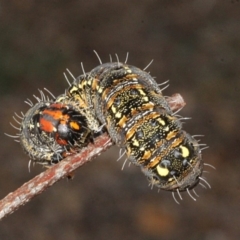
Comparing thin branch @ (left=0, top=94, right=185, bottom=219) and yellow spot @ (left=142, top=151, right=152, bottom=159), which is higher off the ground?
thin branch @ (left=0, top=94, right=185, bottom=219)

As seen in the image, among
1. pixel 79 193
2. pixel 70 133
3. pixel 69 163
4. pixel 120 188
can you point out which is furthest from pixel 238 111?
pixel 69 163

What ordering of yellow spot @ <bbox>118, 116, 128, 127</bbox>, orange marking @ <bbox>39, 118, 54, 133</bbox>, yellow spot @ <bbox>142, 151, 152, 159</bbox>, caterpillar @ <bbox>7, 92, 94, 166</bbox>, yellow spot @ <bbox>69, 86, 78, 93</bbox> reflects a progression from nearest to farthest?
yellow spot @ <bbox>142, 151, 152, 159</bbox> → yellow spot @ <bbox>118, 116, 128, 127</bbox> → caterpillar @ <bbox>7, 92, 94, 166</bbox> → orange marking @ <bbox>39, 118, 54, 133</bbox> → yellow spot @ <bbox>69, 86, 78, 93</bbox>

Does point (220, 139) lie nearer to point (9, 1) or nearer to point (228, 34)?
point (228, 34)

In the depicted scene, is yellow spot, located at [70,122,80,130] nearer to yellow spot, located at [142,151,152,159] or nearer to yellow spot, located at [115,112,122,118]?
yellow spot, located at [115,112,122,118]

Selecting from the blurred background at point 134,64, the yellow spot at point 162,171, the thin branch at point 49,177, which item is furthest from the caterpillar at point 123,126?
the blurred background at point 134,64

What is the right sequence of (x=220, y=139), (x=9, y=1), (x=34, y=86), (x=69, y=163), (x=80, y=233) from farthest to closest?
(x=9, y=1) → (x=34, y=86) → (x=220, y=139) → (x=80, y=233) → (x=69, y=163)

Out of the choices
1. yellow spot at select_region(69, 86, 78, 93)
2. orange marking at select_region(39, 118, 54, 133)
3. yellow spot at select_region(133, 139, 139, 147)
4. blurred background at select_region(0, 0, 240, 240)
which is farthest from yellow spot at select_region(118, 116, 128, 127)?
blurred background at select_region(0, 0, 240, 240)

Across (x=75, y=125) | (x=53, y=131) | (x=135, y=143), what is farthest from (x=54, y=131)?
(x=135, y=143)
